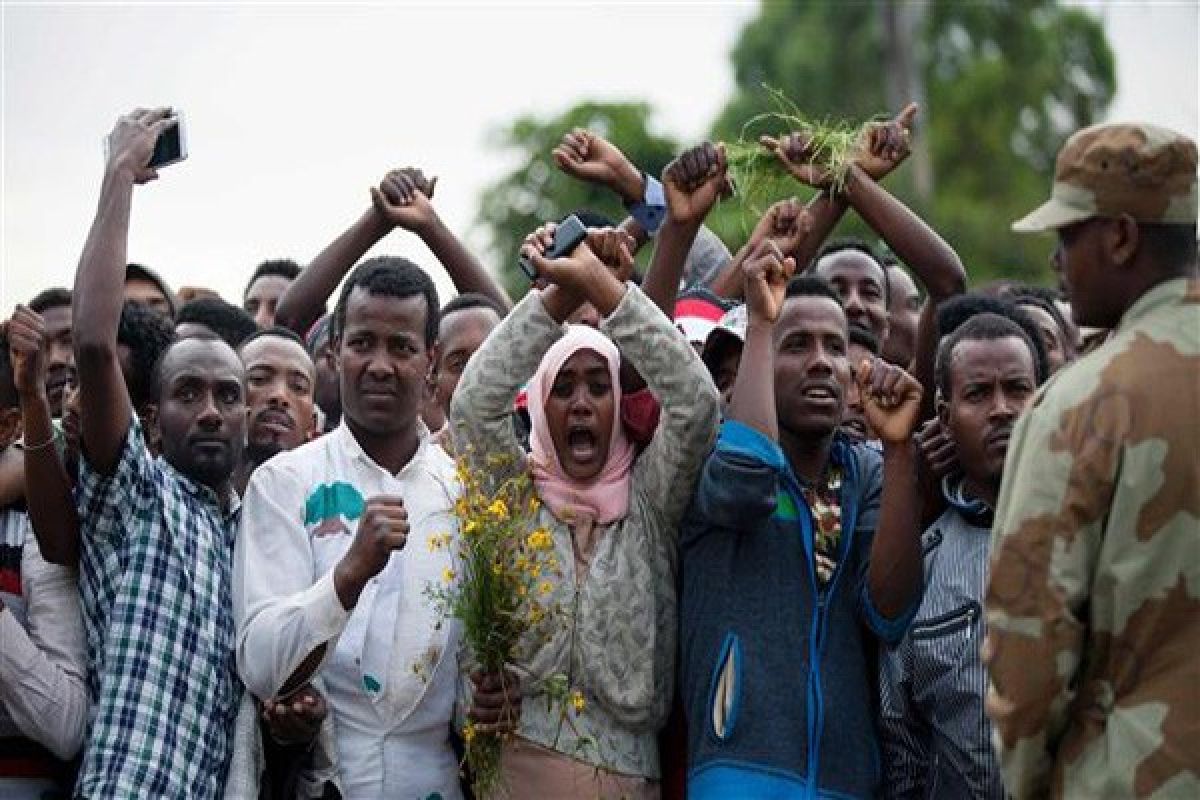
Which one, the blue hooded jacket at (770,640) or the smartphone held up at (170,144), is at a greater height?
the smartphone held up at (170,144)

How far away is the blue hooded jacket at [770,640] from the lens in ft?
21.0

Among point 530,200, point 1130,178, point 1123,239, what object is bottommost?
point 530,200

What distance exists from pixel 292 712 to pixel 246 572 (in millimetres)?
512

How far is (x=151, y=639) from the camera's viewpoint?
6.66 m

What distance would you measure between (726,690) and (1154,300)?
2.03 m

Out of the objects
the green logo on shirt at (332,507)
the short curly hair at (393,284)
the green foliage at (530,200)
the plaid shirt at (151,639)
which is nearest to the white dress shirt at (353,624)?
the green logo on shirt at (332,507)

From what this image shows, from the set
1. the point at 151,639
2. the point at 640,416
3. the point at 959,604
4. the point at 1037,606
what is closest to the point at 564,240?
Answer: the point at 640,416

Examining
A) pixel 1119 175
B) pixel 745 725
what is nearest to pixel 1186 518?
pixel 1119 175

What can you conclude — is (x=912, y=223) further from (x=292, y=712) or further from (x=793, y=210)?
(x=292, y=712)

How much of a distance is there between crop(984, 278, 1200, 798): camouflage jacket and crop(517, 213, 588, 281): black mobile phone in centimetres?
211

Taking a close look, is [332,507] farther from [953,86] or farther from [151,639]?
[953,86]

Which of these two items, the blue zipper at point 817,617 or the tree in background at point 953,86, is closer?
the blue zipper at point 817,617

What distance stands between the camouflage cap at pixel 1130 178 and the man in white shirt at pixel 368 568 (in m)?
2.31

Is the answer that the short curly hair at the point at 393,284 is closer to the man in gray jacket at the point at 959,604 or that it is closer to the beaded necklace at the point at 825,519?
the beaded necklace at the point at 825,519
